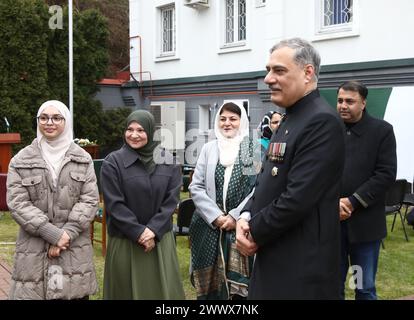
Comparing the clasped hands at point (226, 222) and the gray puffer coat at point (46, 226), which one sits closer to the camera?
the gray puffer coat at point (46, 226)

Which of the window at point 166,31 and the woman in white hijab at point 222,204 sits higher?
the window at point 166,31

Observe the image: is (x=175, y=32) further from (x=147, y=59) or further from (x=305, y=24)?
(x=305, y=24)

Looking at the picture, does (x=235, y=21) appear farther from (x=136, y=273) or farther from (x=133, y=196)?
(x=136, y=273)

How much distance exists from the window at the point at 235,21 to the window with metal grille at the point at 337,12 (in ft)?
8.51

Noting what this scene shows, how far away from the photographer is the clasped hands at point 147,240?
3.89 m

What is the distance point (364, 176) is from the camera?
4.08 meters

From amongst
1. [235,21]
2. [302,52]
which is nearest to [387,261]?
[302,52]

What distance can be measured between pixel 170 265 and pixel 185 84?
11667 mm

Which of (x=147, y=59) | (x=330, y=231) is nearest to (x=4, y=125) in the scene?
(x=147, y=59)

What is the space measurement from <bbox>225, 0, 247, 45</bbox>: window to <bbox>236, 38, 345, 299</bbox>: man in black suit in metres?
11.4

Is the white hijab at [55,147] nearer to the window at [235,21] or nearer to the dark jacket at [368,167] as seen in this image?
the dark jacket at [368,167]

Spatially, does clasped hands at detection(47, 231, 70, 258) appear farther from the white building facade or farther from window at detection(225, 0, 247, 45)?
window at detection(225, 0, 247, 45)

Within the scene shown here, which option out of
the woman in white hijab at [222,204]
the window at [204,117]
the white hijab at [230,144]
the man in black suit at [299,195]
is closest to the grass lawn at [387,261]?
the woman in white hijab at [222,204]

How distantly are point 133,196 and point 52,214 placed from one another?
57cm
